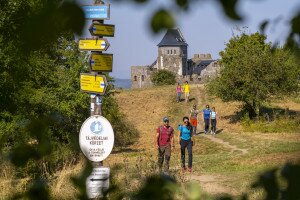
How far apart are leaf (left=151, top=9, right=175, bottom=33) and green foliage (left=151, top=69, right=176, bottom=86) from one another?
2663 inches

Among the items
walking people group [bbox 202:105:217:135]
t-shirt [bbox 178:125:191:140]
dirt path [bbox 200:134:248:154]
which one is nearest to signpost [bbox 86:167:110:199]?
t-shirt [bbox 178:125:191:140]

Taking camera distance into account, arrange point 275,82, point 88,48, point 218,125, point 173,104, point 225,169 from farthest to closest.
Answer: point 173,104, point 218,125, point 275,82, point 225,169, point 88,48

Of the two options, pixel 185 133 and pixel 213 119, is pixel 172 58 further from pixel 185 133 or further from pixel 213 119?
pixel 185 133

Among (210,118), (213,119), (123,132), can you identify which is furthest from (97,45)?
(210,118)

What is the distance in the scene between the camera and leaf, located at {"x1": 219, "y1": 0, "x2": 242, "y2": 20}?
61.6 inches

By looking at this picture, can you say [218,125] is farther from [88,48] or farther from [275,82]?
[88,48]

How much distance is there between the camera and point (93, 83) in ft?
31.3

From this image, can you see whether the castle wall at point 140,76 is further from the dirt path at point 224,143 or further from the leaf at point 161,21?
the leaf at point 161,21

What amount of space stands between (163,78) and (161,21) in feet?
232

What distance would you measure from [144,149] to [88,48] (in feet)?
60.1

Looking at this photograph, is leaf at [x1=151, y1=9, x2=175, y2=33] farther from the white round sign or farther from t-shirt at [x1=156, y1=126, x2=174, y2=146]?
t-shirt at [x1=156, y1=126, x2=174, y2=146]

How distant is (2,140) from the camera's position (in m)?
2.11

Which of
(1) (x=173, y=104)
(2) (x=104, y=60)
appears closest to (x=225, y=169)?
(2) (x=104, y=60)

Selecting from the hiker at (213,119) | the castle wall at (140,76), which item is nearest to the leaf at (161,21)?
the hiker at (213,119)
